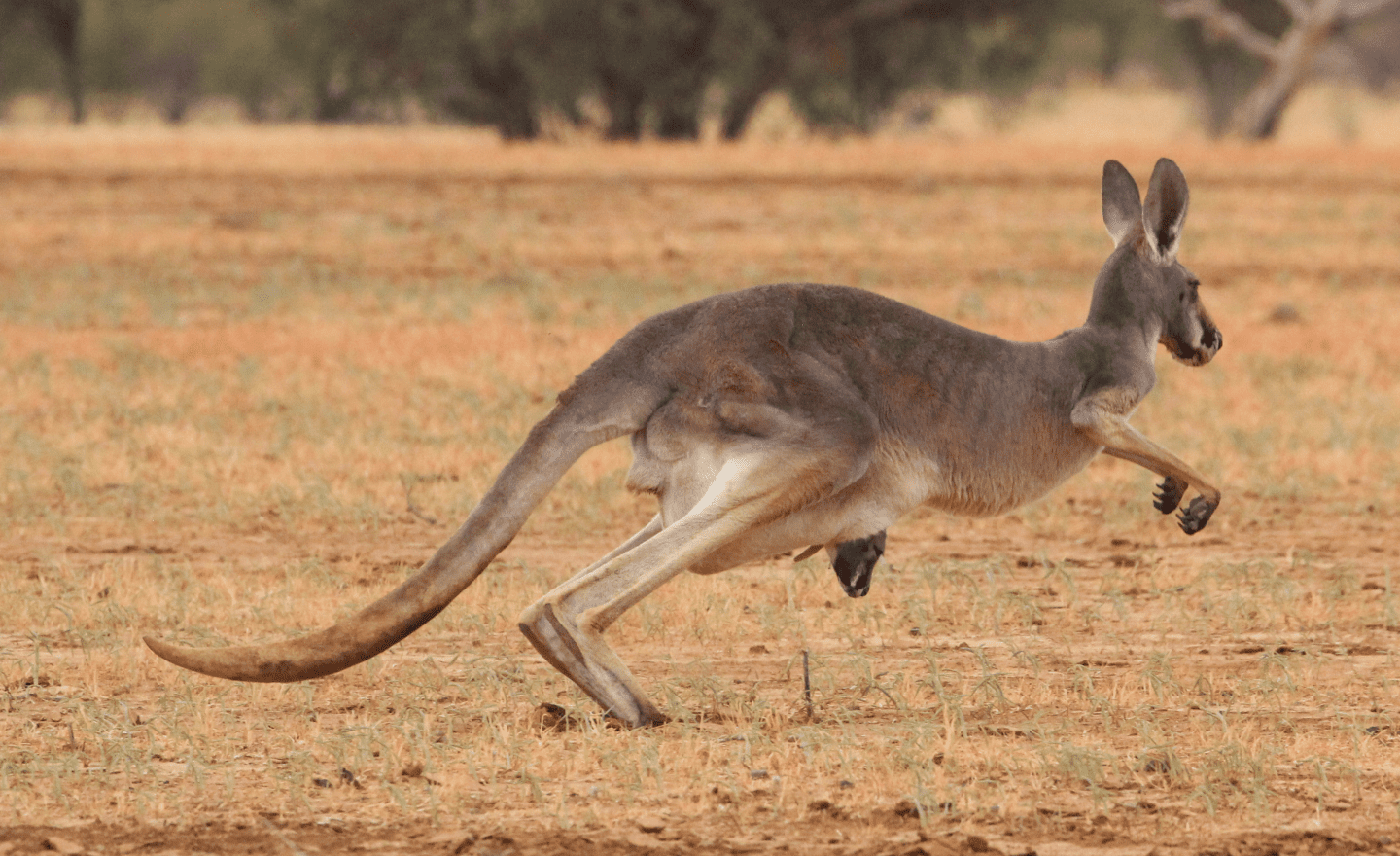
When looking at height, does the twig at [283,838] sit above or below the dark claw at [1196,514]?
below

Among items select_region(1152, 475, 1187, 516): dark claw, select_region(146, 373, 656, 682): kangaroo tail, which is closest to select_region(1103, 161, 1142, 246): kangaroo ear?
select_region(1152, 475, 1187, 516): dark claw

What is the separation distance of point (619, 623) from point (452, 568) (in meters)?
1.50

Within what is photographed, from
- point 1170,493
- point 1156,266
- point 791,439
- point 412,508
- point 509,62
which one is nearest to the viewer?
point 791,439

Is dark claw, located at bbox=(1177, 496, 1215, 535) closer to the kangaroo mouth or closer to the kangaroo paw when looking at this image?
the kangaroo paw

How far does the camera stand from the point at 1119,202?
18.4 feet

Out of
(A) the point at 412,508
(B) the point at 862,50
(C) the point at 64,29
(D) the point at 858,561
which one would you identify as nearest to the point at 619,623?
(D) the point at 858,561

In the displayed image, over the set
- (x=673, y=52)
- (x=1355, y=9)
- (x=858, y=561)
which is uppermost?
(x=1355, y=9)

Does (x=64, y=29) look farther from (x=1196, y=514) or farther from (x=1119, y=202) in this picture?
(x=1196, y=514)

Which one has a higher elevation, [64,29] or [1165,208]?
[64,29]

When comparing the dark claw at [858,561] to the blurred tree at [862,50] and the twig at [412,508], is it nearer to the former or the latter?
the twig at [412,508]

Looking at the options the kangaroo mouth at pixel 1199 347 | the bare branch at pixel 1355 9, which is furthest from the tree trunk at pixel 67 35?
the kangaroo mouth at pixel 1199 347

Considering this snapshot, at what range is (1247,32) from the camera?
31062 mm

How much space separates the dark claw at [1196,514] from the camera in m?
5.14

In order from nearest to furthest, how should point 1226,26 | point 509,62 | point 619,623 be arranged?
point 619,623 < point 509,62 < point 1226,26
